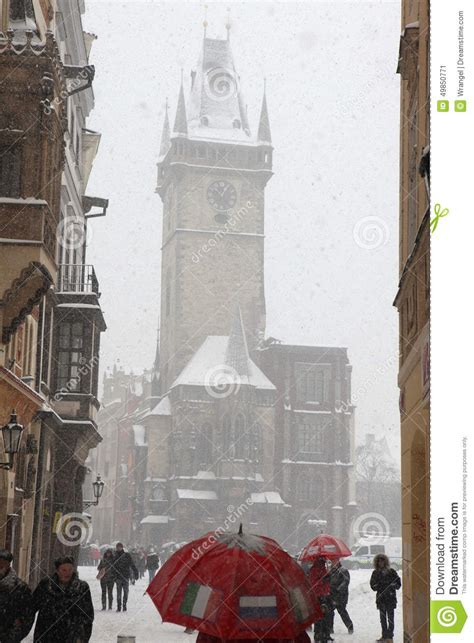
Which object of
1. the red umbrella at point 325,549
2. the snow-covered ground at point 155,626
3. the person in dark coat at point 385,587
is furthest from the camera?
the snow-covered ground at point 155,626

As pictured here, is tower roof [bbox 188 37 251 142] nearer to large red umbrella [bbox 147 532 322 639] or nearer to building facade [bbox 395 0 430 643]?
building facade [bbox 395 0 430 643]

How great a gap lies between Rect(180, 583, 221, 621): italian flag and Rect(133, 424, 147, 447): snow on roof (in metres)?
79.6

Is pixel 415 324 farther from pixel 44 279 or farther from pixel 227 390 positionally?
pixel 227 390

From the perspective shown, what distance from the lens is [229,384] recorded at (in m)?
79.8

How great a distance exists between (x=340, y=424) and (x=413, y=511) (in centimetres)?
6817

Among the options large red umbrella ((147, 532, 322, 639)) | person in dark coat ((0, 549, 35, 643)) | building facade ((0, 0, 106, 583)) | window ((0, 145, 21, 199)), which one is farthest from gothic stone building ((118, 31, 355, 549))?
large red umbrella ((147, 532, 322, 639))

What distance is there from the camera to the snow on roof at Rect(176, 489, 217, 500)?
76.3m

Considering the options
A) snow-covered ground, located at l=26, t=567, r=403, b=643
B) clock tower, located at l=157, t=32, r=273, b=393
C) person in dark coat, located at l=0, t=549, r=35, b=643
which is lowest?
snow-covered ground, located at l=26, t=567, r=403, b=643

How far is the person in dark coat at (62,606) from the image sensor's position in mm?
8242

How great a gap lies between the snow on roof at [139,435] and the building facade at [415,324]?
70.3m

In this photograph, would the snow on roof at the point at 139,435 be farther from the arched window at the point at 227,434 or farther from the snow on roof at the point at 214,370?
the arched window at the point at 227,434

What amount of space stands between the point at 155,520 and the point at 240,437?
8.27 m

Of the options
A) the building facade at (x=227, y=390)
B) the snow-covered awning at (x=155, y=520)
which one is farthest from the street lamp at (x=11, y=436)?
the snow-covered awning at (x=155, y=520)
